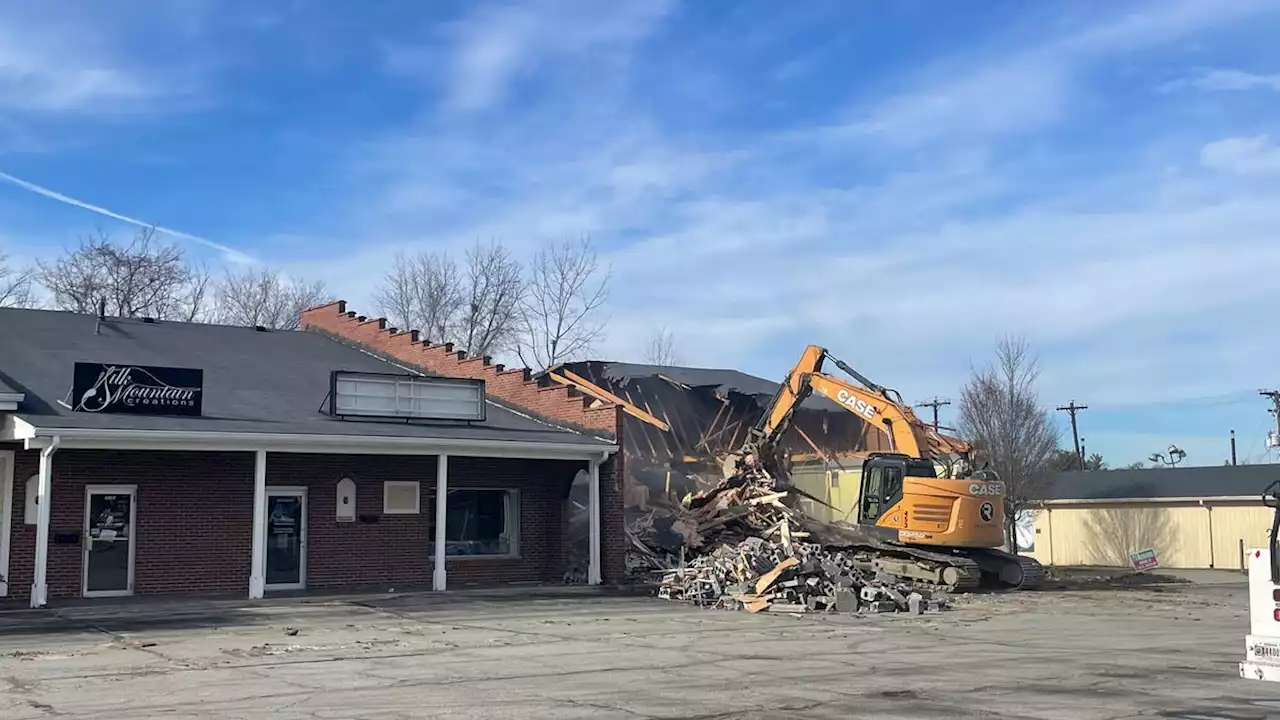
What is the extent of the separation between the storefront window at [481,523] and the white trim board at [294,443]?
95.5 inches

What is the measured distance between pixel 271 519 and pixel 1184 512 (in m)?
32.7

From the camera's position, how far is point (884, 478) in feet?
85.2

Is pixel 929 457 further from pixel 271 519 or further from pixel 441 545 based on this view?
pixel 271 519

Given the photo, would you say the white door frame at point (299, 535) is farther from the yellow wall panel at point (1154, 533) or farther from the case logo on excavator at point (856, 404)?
the yellow wall panel at point (1154, 533)

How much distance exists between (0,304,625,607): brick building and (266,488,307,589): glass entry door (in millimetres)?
31

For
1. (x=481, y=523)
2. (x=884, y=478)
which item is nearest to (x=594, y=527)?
(x=481, y=523)

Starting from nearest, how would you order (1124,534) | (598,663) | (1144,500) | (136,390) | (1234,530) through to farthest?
(598,663), (136,390), (1234,530), (1144,500), (1124,534)

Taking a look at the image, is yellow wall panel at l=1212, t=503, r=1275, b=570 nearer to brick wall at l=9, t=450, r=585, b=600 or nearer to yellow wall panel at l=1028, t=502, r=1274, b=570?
yellow wall panel at l=1028, t=502, r=1274, b=570

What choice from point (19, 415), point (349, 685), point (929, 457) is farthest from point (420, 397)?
point (349, 685)

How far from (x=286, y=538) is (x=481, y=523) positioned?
4.43 metres

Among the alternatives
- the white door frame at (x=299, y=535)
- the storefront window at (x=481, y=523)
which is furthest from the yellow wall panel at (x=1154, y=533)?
the white door frame at (x=299, y=535)

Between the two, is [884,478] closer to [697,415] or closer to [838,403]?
[838,403]

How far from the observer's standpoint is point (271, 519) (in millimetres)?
23078

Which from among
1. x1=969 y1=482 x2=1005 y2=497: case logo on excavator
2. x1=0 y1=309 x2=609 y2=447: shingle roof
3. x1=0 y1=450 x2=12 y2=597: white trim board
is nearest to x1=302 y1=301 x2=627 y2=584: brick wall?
x1=0 y1=309 x2=609 y2=447: shingle roof
